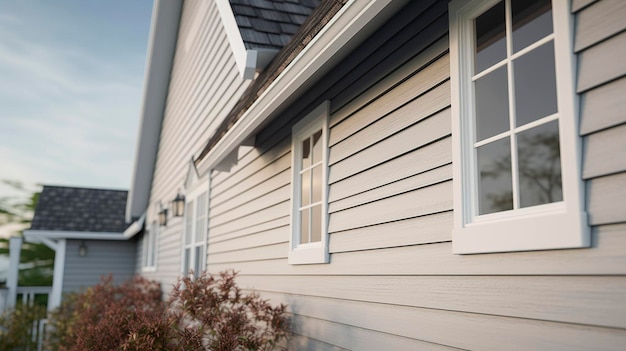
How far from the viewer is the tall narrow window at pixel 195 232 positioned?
31.1 ft

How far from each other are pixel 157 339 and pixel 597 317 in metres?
3.53

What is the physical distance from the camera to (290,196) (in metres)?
5.61

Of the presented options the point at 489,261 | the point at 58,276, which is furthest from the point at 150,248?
the point at 489,261

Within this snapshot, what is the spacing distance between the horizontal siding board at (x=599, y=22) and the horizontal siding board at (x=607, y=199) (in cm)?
55

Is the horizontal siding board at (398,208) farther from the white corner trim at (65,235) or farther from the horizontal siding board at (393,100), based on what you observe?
the white corner trim at (65,235)

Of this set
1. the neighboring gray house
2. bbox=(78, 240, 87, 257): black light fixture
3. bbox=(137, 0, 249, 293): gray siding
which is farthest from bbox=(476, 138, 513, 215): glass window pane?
bbox=(78, 240, 87, 257): black light fixture

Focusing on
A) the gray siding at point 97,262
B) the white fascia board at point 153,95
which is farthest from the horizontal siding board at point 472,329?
the gray siding at point 97,262

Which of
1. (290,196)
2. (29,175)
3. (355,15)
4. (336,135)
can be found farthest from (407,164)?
(29,175)

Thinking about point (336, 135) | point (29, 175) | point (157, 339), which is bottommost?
point (157, 339)

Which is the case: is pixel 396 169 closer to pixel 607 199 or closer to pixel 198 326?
pixel 607 199

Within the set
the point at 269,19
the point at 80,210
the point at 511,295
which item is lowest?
the point at 511,295

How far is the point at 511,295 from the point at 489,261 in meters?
0.21

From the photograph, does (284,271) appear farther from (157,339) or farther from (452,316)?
(452,316)

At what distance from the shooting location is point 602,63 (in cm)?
230
